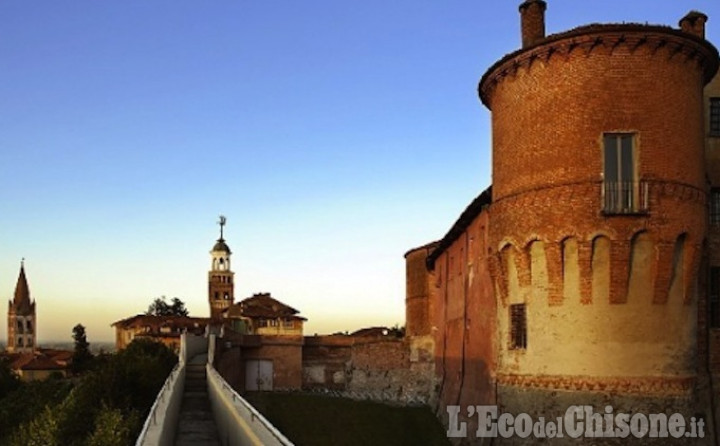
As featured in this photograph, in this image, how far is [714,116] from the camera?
21234mm

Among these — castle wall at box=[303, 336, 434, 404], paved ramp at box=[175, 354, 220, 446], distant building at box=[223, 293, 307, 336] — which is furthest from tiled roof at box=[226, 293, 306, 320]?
paved ramp at box=[175, 354, 220, 446]

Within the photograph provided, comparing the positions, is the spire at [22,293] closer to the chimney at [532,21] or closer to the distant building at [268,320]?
the distant building at [268,320]

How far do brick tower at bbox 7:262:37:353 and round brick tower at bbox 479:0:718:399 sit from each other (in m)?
137

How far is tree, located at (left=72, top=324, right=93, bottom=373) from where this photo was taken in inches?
2845

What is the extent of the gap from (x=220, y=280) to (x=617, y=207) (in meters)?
69.6

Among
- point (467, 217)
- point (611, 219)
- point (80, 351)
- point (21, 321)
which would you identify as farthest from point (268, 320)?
point (21, 321)

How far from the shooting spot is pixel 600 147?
16672 mm

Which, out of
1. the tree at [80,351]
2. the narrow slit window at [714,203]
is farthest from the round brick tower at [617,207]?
the tree at [80,351]

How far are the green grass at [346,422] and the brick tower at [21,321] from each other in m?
116

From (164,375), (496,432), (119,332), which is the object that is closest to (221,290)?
(119,332)

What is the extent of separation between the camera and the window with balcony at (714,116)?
68.6 ft

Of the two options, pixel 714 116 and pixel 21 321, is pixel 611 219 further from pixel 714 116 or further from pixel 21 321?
pixel 21 321

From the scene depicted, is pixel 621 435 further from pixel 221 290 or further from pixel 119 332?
pixel 221 290

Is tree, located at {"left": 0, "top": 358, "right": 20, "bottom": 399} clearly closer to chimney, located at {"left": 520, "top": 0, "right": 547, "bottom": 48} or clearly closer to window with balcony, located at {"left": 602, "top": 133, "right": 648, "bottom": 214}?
chimney, located at {"left": 520, "top": 0, "right": 547, "bottom": 48}
